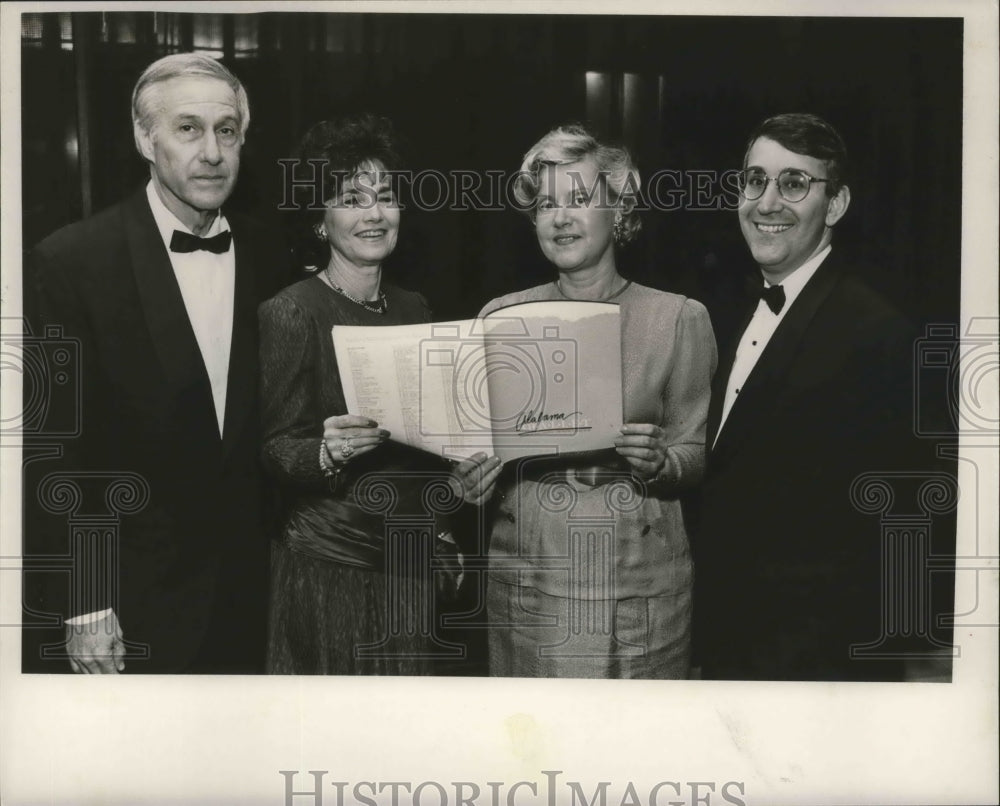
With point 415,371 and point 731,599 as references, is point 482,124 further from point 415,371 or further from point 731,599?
point 731,599

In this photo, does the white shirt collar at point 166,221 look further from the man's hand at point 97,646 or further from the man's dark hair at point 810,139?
the man's dark hair at point 810,139

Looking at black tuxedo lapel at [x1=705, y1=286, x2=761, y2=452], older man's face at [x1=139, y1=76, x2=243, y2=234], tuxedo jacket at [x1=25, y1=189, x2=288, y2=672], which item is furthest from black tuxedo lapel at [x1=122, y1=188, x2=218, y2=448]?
black tuxedo lapel at [x1=705, y1=286, x2=761, y2=452]

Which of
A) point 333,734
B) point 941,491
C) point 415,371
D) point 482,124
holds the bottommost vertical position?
point 333,734

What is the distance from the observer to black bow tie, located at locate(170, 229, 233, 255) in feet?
11.4

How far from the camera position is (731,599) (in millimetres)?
3496

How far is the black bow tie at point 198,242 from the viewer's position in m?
3.48

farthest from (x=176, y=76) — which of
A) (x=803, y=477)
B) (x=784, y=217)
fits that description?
(x=803, y=477)

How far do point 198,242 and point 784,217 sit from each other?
5.95 ft

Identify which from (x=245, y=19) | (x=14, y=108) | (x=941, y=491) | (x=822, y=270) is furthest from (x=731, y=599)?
(x=14, y=108)

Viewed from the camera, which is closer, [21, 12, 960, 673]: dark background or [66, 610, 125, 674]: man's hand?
[21, 12, 960, 673]: dark background

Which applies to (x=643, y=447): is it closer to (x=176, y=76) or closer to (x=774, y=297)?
(x=774, y=297)

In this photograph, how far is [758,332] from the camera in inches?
136

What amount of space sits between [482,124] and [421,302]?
58 centimetres

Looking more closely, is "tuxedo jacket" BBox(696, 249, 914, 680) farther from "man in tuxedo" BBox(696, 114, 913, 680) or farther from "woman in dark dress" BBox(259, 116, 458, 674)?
"woman in dark dress" BBox(259, 116, 458, 674)
